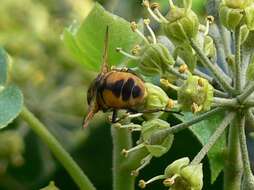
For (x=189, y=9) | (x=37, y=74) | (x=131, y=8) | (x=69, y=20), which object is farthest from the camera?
(x=69, y=20)

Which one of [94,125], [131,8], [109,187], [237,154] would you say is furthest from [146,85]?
[131,8]

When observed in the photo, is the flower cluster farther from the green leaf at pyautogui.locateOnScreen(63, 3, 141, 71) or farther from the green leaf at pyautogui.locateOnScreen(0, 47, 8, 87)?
the green leaf at pyautogui.locateOnScreen(0, 47, 8, 87)

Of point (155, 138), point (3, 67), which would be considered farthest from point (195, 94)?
point (3, 67)

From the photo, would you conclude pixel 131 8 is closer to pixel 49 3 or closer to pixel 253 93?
pixel 49 3

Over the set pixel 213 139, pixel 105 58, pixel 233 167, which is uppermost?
pixel 105 58

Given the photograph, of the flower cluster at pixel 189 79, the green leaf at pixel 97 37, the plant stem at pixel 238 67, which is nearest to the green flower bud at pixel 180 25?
the flower cluster at pixel 189 79

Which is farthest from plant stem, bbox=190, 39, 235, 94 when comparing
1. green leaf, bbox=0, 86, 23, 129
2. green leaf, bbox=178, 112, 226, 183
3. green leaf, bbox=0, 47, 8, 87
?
green leaf, bbox=0, 47, 8, 87

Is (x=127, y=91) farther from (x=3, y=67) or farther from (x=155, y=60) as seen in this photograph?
(x=3, y=67)
